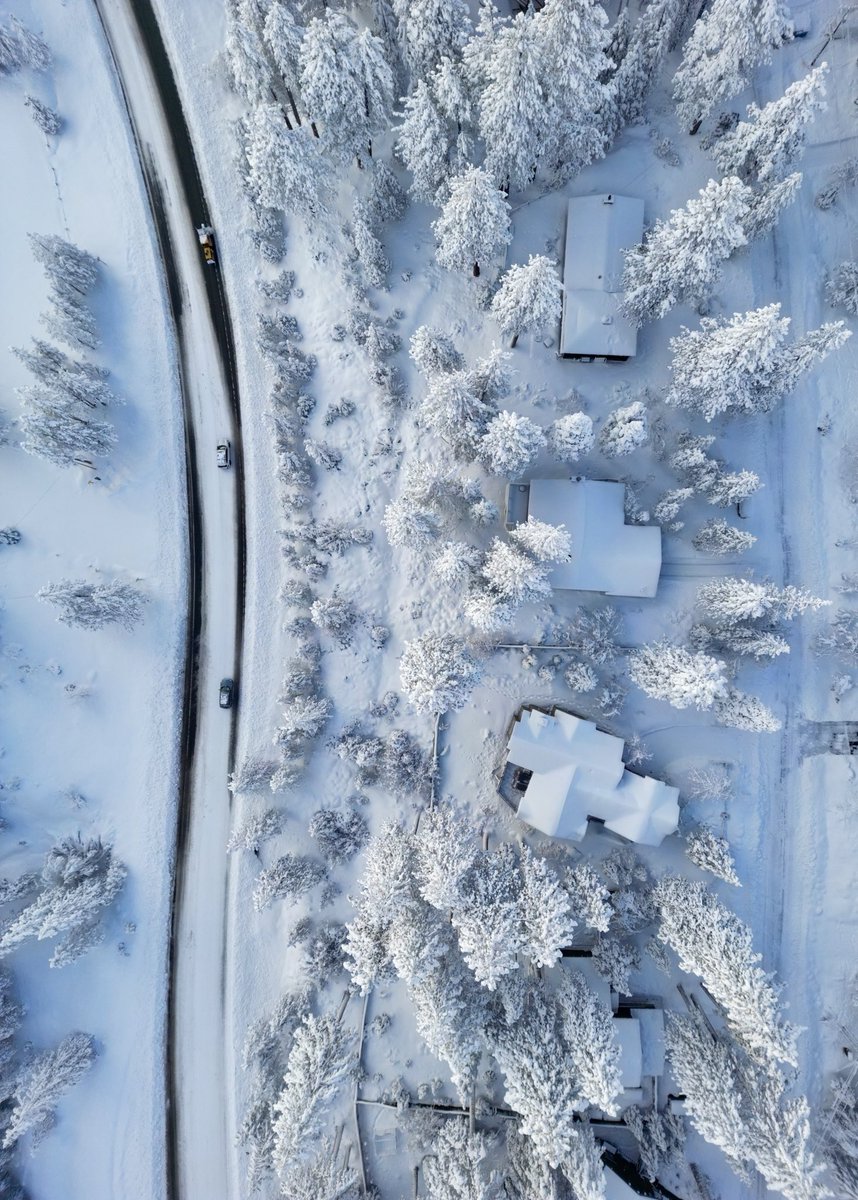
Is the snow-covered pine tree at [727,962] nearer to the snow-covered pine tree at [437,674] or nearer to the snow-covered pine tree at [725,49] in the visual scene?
the snow-covered pine tree at [437,674]

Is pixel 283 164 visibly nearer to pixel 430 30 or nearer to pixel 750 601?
pixel 430 30

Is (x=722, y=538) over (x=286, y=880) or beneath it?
over

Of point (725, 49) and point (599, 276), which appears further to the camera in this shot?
point (599, 276)

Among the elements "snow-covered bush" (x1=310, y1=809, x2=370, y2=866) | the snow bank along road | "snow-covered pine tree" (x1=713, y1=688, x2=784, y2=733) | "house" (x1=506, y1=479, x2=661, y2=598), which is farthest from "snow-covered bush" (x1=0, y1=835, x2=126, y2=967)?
"snow-covered pine tree" (x1=713, y1=688, x2=784, y2=733)

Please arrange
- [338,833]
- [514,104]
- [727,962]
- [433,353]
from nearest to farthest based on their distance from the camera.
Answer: [514,104], [727,962], [433,353], [338,833]

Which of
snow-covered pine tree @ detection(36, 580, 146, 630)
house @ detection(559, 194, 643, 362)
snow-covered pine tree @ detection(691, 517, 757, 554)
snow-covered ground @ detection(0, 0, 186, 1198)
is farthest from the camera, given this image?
snow-covered ground @ detection(0, 0, 186, 1198)

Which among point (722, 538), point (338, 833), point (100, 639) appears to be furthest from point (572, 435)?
point (100, 639)

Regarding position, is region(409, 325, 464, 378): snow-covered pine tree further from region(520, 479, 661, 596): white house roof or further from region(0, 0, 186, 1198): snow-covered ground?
region(0, 0, 186, 1198): snow-covered ground

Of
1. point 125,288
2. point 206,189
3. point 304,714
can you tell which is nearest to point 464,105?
point 206,189
